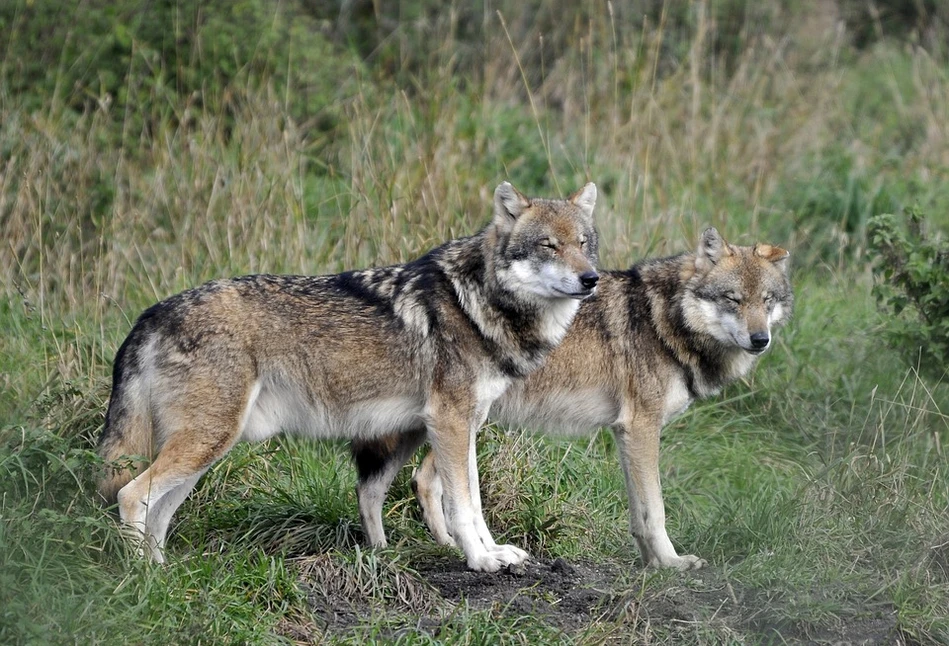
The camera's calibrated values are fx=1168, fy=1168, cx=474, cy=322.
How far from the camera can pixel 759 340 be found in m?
6.20

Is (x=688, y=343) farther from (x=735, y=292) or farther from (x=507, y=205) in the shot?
(x=507, y=205)

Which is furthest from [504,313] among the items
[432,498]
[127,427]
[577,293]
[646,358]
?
[127,427]

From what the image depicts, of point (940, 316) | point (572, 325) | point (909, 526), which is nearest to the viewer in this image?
point (909, 526)

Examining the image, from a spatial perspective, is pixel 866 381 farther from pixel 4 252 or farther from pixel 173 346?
pixel 4 252

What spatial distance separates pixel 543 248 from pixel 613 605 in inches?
70.0

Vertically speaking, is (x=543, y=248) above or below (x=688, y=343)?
above

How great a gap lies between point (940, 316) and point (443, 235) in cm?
336

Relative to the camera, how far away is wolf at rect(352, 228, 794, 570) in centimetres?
626

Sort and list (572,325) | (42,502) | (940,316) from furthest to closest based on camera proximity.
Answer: (940,316), (572,325), (42,502)

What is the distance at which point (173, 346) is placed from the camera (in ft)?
18.1

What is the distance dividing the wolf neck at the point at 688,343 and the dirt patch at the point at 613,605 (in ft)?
4.20

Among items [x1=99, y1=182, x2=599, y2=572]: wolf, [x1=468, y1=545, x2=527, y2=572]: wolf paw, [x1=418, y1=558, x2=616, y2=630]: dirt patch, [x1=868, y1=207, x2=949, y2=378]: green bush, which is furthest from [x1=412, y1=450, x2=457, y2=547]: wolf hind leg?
[x1=868, y1=207, x2=949, y2=378]: green bush

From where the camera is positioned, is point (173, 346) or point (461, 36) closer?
point (173, 346)

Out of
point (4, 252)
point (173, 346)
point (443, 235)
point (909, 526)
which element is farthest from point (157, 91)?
point (909, 526)
